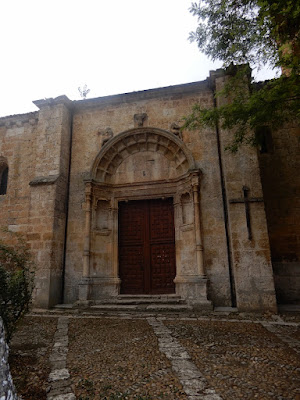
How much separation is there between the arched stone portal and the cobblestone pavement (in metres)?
2.32

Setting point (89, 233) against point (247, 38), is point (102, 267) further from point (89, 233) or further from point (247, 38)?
point (247, 38)

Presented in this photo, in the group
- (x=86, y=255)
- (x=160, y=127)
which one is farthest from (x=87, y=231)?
(x=160, y=127)

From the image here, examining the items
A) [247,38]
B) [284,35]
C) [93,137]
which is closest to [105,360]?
[284,35]

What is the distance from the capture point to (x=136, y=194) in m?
8.30

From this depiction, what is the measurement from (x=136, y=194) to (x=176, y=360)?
5614 millimetres

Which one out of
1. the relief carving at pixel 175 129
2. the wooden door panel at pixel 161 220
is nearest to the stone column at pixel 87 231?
the wooden door panel at pixel 161 220

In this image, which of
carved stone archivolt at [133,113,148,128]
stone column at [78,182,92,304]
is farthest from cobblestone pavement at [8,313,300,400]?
carved stone archivolt at [133,113,148,128]

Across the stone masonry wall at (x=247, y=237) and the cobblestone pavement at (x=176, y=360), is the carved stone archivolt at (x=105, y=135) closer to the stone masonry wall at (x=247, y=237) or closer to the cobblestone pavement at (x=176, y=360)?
the stone masonry wall at (x=247, y=237)

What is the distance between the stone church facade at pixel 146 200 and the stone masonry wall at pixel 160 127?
0.03 meters

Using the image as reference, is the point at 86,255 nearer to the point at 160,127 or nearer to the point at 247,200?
the point at 160,127

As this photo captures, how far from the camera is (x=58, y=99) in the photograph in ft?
28.2

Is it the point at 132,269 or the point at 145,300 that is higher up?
the point at 132,269

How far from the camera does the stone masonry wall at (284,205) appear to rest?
24.9ft

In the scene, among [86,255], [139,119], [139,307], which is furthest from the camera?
[139,119]
